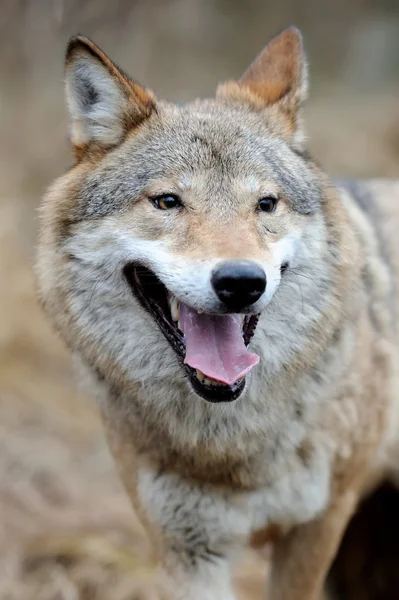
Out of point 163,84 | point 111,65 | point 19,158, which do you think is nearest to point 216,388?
point 111,65

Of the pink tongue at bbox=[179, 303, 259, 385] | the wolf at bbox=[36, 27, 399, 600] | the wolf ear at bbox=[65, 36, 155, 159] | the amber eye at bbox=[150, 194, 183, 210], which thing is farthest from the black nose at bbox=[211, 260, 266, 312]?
the wolf ear at bbox=[65, 36, 155, 159]

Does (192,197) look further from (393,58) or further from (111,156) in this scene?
Answer: (393,58)

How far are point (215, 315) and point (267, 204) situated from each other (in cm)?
44

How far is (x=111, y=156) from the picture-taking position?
9.65 feet

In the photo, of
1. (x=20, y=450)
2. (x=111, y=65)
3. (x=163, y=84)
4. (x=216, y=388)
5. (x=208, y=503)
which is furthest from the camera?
(x=163, y=84)

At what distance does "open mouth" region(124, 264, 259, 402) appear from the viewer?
2.59 m

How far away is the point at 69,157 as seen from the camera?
796 cm

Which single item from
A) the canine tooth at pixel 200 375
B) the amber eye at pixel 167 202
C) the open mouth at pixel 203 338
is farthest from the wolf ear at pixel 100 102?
the canine tooth at pixel 200 375

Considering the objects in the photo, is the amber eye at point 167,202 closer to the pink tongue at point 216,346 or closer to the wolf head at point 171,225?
the wolf head at point 171,225

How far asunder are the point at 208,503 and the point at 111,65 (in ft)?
5.35

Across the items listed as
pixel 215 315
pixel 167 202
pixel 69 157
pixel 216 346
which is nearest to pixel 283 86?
pixel 167 202

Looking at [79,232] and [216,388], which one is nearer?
[216,388]

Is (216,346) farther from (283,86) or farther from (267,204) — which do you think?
(283,86)

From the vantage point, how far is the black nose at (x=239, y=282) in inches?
93.9
